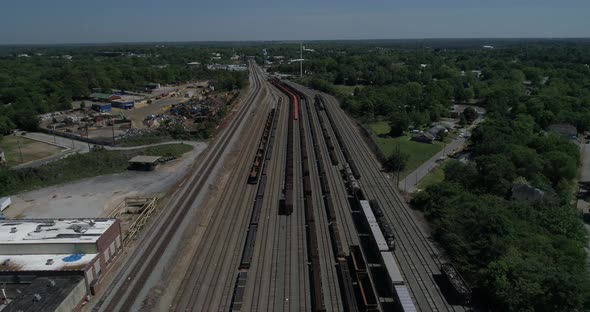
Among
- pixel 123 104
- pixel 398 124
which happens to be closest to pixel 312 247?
pixel 398 124

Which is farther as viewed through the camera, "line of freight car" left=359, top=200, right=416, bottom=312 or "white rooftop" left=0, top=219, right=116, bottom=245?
"white rooftop" left=0, top=219, right=116, bottom=245

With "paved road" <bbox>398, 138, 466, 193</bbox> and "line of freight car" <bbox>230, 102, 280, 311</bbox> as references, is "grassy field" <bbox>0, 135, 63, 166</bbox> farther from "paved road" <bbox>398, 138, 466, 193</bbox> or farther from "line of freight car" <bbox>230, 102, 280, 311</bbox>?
"paved road" <bbox>398, 138, 466, 193</bbox>

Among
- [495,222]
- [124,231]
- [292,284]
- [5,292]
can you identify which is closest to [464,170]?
[495,222]

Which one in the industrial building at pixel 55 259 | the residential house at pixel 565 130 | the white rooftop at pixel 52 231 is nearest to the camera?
the industrial building at pixel 55 259

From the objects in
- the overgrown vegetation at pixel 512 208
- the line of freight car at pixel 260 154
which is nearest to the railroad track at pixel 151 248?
the line of freight car at pixel 260 154

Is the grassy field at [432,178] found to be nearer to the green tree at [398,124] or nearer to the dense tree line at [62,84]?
the green tree at [398,124]

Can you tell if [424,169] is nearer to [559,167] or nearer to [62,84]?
[559,167]

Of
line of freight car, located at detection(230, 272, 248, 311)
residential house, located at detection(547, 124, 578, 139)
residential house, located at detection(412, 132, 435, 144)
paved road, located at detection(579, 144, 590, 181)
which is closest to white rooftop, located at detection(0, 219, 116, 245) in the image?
line of freight car, located at detection(230, 272, 248, 311)
